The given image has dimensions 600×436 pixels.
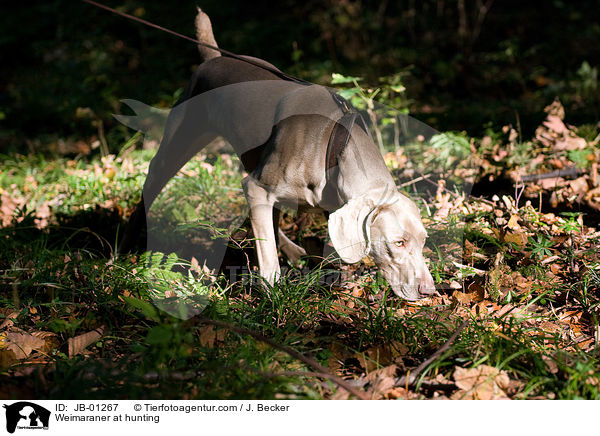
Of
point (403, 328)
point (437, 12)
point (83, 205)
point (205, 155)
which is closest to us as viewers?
point (403, 328)

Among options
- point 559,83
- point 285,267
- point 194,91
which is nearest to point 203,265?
point 285,267

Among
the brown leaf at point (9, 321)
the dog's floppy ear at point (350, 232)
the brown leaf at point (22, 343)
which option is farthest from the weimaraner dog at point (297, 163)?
the brown leaf at point (9, 321)

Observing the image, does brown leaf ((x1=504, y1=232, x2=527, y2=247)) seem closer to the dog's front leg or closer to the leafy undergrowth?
the leafy undergrowth

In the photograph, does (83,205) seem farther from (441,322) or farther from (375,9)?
(375,9)

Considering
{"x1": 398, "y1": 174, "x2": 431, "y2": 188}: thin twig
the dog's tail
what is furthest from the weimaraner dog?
{"x1": 398, "y1": 174, "x2": 431, "y2": 188}: thin twig

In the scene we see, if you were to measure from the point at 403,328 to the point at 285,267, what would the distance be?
1.22m

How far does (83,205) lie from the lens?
4469mm

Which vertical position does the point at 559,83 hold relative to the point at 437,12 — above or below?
below

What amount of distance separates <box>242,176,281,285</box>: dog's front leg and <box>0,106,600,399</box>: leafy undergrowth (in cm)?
10

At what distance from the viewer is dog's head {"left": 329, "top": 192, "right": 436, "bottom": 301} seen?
8.80 feet

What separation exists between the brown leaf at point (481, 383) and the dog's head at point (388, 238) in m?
0.63

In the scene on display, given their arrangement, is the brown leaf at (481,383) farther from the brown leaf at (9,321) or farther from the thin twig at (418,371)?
the brown leaf at (9,321)

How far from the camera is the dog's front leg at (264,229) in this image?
9.81 feet

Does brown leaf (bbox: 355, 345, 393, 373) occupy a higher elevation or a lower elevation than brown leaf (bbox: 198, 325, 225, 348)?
lower
